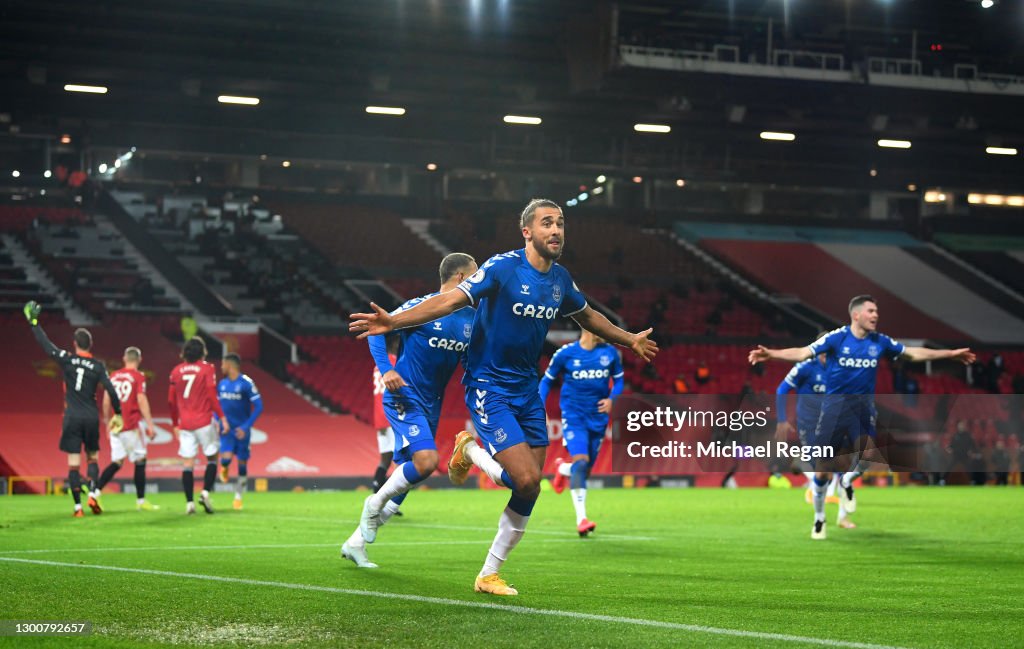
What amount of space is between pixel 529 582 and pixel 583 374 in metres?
6.74

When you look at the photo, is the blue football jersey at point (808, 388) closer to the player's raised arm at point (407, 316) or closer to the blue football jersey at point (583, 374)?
the blue football jersey at point (583, 374)

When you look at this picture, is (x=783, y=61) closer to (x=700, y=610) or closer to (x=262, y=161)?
(x=262, y=161)

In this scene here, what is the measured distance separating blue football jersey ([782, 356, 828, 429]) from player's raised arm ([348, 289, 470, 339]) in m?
8.98

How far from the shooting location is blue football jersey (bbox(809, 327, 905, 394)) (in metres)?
15.5

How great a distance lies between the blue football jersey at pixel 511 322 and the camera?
8.92 metres

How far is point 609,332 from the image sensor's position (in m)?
9.45

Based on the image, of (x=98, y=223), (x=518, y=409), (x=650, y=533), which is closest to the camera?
(x=518, y=409)

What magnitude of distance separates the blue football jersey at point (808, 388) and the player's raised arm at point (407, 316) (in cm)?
898

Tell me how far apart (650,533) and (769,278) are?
36.9 meters

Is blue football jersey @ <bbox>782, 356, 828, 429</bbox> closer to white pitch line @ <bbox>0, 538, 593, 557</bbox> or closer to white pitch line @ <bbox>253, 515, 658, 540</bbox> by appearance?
white pitch line @ <bbox>253, 515, 658, 540</bbox>

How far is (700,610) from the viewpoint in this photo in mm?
8211

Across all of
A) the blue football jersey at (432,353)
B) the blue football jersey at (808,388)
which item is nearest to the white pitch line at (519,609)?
the blue football jersey at (432,353)

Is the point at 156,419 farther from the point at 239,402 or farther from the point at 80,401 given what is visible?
the point at 80,401

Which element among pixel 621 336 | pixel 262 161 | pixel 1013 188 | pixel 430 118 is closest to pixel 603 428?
pixel 621 336
